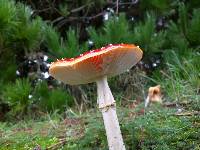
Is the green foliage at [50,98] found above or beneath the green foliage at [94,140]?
above

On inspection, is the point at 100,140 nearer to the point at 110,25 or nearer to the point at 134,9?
the point at 110,25

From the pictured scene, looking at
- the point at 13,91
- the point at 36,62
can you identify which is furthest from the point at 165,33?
the point at 13,91

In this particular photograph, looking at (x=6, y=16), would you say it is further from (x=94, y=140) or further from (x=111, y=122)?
(x=111, y=122)

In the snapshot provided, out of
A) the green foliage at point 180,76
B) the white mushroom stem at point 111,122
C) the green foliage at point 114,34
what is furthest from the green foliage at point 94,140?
the green foliage at point 114,34

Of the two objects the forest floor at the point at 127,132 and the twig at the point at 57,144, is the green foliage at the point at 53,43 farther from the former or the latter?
the twig at the point at 57,144

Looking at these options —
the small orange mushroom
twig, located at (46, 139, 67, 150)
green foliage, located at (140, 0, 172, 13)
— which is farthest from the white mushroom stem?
green foliage, located at (140, 0, 172, 13)

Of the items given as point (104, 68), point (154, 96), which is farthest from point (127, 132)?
point (154, 96)
